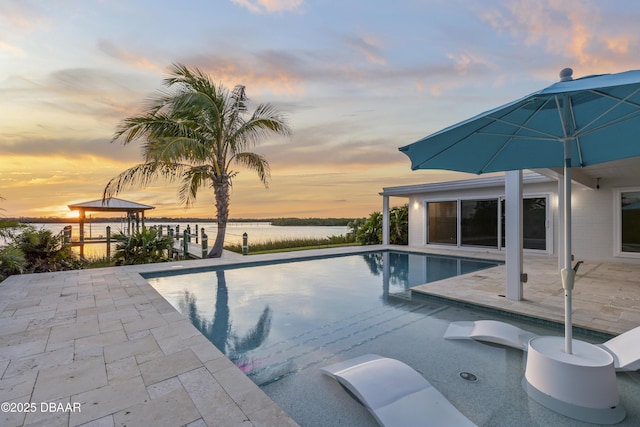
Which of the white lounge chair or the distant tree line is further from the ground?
the distant tree line

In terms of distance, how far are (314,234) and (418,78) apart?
984cm

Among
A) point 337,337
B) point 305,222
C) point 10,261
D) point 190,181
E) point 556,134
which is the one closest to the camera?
point 556,134

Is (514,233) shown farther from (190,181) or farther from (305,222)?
(305,222)

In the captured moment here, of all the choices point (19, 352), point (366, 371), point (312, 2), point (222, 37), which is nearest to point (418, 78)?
point (312, 2)

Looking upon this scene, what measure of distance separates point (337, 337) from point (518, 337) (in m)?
2.12

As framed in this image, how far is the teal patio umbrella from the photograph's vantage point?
6.28 feet

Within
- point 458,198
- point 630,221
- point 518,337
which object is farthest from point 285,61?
point 630,221

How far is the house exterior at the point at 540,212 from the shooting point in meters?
8.30

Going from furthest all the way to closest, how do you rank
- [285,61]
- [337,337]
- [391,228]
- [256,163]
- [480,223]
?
[391,228]
[480,223]
[256,163]
[285,61]
[337,337]

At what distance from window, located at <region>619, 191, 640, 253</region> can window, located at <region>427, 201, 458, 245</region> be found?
4.70 metres

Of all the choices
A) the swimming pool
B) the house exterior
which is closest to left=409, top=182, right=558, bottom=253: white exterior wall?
the house exterior

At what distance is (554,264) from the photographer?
8.29 meters

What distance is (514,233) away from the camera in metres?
4.97

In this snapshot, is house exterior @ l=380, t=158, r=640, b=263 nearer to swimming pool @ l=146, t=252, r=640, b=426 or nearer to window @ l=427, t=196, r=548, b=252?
window @ l=427, t=196, r=548, b=252
